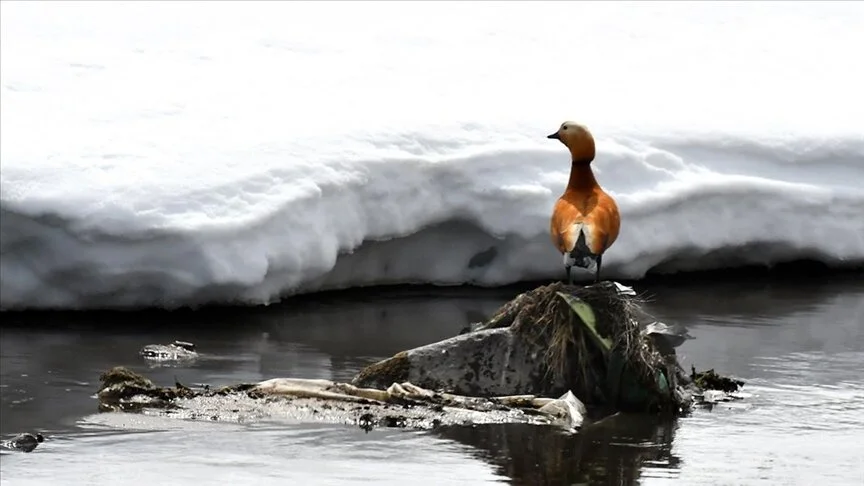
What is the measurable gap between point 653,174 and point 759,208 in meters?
0.84

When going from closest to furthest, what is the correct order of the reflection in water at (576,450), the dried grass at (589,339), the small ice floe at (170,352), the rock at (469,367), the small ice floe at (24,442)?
the reflection in water at (576,450), the small ice floe at (24,442), the dried grass at (589,339), the rock at (469,367), the small ice floe at (170,352)

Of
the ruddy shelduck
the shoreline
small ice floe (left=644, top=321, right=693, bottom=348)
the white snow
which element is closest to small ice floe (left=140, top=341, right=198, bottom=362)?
the white snow

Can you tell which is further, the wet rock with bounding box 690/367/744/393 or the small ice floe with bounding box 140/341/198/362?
the small ice floe with bounding box 140/341/198/362

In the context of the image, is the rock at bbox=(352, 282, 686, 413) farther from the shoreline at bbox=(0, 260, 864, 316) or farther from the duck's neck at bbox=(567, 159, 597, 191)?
the shoreline at bbox=(0, 260, 864, 316)

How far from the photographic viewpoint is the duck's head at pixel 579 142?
9961mm

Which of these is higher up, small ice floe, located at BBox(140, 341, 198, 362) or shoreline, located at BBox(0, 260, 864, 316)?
shoreline, located at BBox(0, 260, 864, 316)

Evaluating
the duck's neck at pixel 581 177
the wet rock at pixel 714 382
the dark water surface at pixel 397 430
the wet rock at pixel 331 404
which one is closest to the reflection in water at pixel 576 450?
the dark water surface at pixel 397 430

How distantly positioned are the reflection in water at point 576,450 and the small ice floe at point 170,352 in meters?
2.26

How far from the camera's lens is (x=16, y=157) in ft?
A: 39.5

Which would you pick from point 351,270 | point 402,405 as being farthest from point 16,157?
point 402,405

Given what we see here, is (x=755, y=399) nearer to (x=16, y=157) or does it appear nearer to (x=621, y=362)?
(x=621, y=362)

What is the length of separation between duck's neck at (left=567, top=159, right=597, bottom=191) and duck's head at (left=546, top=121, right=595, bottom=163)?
22 millimetres

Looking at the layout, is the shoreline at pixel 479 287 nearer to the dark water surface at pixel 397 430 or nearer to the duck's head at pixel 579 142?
the dark water surface at pixel 397 430

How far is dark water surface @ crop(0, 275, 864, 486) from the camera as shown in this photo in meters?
8.09
